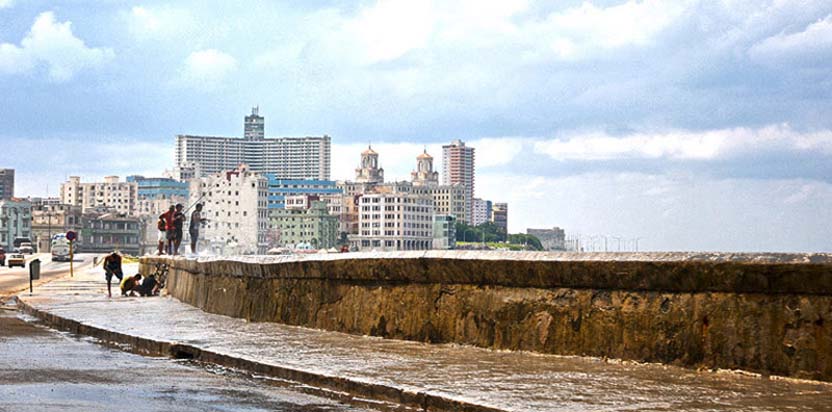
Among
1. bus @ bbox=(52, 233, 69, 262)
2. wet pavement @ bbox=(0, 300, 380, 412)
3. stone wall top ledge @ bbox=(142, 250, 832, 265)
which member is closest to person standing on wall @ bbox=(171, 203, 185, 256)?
stone wall top ledge @ bbox=(142, 250, 832, 265)

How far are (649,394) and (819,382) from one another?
1282 mm

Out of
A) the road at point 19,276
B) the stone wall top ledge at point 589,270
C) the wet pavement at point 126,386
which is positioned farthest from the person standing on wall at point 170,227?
the wet pavement at point 126,386

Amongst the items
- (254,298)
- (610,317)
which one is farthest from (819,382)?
(254,298)

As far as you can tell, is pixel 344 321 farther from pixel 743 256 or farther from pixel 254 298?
pixel 743 256

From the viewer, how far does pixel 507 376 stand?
30.6 ft

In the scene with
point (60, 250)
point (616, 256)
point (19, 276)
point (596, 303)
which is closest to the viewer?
point (616, 256)

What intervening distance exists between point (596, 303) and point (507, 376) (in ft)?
4.24

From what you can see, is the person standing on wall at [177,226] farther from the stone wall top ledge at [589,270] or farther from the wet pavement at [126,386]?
the wet pavement at [126,386]

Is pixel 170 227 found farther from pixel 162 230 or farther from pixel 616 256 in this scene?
pixel 616 256

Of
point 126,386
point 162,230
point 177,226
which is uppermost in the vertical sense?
point 177,226

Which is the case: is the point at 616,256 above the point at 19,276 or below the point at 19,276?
above

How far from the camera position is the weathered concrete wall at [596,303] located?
872 cm

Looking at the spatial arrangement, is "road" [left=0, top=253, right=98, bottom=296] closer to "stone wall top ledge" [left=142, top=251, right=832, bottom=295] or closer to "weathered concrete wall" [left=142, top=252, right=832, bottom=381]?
"stone wall top ledge" [left=142, top=251, right=832, bottom=295]

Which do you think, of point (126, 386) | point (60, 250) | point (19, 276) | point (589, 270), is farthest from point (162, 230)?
point (60, 250)
